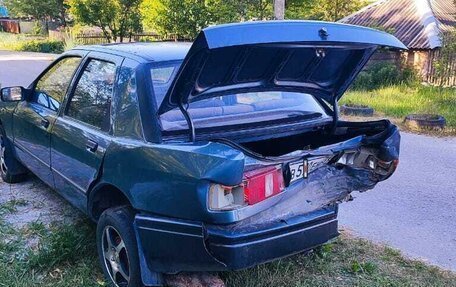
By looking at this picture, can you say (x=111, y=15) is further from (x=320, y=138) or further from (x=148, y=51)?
(x=320, y=138)

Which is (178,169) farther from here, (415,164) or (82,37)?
(82,37)

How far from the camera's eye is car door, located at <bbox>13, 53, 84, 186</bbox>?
4254 millimetres

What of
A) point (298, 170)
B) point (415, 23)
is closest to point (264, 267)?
point (298, 170)

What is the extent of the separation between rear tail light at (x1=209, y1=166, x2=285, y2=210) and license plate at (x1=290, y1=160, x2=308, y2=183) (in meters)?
0.11

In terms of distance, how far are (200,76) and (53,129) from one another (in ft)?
6.07

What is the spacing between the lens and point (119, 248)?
334 cm

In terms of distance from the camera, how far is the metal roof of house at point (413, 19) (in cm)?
1784

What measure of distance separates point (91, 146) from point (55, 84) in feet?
4.02

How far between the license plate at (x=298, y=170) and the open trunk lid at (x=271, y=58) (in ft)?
2.12

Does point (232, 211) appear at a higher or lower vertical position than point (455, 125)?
higher

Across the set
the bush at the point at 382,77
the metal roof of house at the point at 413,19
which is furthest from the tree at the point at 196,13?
the bush at the point at 382,77

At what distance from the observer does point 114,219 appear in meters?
3.26

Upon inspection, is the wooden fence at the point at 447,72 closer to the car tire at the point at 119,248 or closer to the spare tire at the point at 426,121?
the spare tire at the point at 426,121

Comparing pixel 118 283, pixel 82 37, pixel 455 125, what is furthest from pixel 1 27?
pixel 118 283
